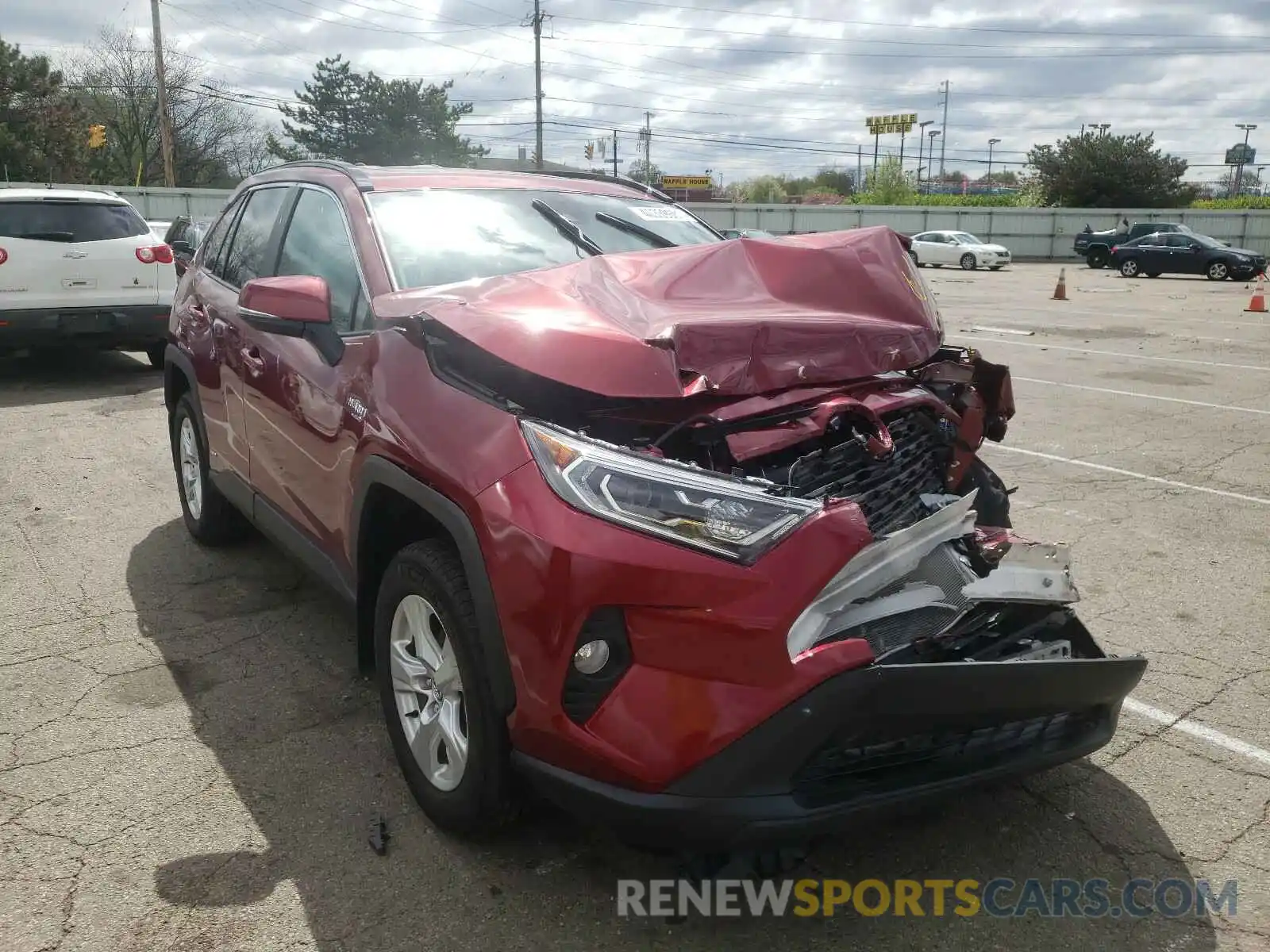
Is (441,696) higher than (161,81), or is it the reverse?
(161,81)

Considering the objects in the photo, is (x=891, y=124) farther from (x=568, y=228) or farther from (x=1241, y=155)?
(x=568, y=228)

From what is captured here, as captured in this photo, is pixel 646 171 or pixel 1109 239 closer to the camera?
pixel 1109 239

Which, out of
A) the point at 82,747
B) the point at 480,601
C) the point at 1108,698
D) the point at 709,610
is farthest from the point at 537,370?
the point at 82,747

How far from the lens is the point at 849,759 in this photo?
7.61ft

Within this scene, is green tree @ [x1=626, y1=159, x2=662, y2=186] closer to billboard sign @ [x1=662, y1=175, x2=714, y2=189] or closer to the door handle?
billboard sign @ [x1=662, y1=175, x2=714, y2=189]

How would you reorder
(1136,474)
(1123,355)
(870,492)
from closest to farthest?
(870,492)
(1136,474)
(1123,355)

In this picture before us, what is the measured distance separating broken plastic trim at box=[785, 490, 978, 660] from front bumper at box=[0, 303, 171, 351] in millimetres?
8301

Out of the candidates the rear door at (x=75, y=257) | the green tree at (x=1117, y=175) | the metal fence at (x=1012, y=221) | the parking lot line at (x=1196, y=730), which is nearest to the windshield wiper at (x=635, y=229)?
the parking lot line at (x=1196, y=730)

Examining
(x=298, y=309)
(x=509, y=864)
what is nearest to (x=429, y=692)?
(x=509, y=864)

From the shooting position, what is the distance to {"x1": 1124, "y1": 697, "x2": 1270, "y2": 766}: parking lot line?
3.35 meters

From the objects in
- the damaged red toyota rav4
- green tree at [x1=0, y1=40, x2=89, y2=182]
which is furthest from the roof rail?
green tree at [x1=0, y1=40, x2=89, y2=182]

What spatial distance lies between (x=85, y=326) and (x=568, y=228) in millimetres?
7293

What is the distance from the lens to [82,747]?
338 cm

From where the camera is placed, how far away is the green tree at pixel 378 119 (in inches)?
1845
